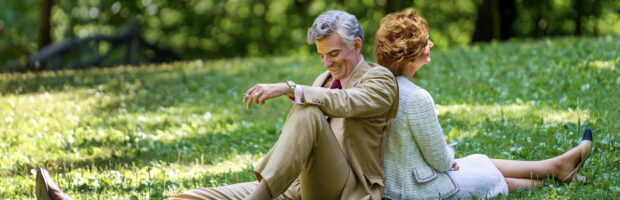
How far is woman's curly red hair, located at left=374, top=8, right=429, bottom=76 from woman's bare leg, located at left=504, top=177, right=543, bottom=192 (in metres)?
1.24

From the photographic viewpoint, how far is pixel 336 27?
419 centimetres

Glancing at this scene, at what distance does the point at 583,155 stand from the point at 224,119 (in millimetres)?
5109

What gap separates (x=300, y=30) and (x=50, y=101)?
19.8 m

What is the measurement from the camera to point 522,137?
662cm

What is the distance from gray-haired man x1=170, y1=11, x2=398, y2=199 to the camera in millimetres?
3973

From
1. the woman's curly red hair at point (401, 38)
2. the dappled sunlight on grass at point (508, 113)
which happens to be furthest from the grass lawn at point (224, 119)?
the woman's curly red hair at point (401, 38)

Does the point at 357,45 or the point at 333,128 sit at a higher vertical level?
the point at 357,45

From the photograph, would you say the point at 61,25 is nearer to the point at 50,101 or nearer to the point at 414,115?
the point at 50,101

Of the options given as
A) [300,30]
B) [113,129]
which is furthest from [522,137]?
[300,30]

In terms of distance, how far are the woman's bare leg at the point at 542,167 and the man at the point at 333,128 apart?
1.08m

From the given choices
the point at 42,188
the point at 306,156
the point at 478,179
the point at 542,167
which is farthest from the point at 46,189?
the point at 542,167

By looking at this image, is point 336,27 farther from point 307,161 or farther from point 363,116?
point 307,161

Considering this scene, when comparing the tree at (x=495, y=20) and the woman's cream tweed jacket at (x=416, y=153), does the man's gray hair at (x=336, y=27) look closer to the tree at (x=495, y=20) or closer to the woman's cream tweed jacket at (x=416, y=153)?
the woman's cream tweed jacket at (x=416, y=153)

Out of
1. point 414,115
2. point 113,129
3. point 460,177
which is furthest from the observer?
point 113,129
